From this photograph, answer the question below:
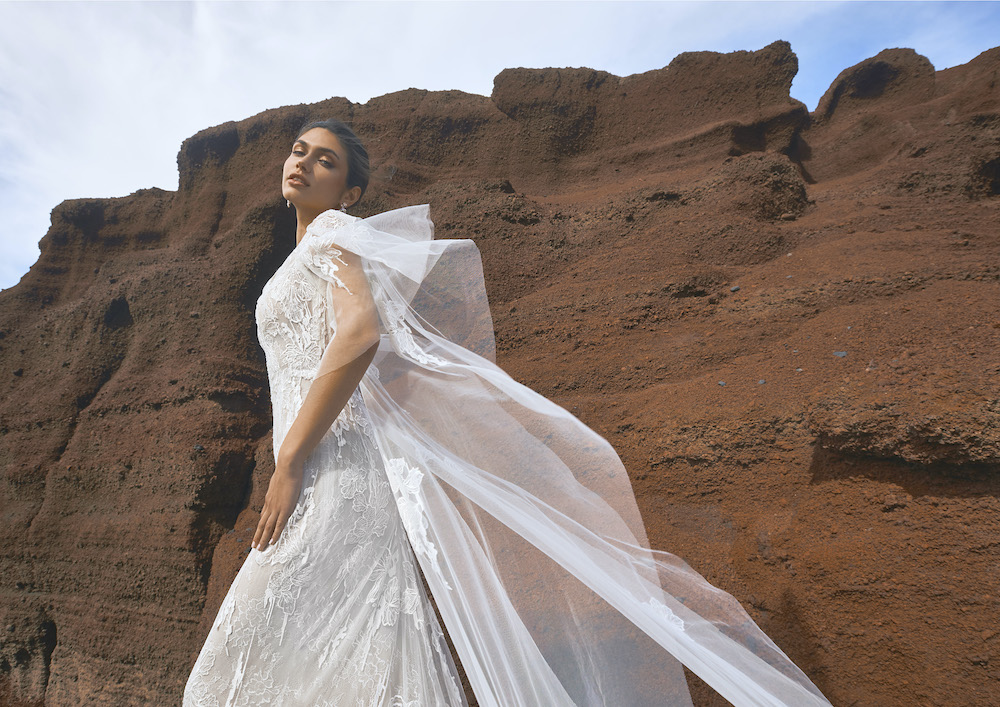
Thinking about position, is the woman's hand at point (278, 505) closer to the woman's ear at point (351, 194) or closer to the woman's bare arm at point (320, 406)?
the woman's bare arm at point (320, 406)

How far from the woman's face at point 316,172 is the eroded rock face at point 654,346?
181cm

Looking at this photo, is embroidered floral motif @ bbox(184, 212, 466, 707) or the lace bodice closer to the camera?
embroidered floral motif @ bbox(184, 212, 466, 707)

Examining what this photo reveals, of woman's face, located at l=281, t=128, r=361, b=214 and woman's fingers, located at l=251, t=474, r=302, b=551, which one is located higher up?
woman's face, located at l=281, t=128, r=361, b=214

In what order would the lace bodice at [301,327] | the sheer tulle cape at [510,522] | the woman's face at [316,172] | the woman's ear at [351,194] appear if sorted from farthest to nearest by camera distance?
the woman's ear at [351,194], the woman's face at [316,172], the lace bodice at [301,327], the sheer tulle cape at [510,522]

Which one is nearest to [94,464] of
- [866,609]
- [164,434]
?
[164,434]

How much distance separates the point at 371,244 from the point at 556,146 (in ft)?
15.0

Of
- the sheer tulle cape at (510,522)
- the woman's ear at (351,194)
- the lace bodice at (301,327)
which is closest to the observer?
the sheer tulle cape at (510,522)

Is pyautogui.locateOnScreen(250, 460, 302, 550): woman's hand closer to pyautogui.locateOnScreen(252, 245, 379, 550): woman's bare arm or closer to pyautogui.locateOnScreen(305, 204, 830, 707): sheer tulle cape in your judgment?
pyautogui.locateOnScreen(252, 245, 379, 550): woman's bare arm

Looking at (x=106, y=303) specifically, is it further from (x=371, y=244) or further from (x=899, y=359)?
(x=899, y=359)

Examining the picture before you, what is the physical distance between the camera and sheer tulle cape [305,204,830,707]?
147cm

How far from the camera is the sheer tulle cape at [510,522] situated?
147 centimetres

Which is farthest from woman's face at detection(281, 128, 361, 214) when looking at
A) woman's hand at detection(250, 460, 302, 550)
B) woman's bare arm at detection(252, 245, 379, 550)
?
woman's hand at detection(250, 460, 302, 550)

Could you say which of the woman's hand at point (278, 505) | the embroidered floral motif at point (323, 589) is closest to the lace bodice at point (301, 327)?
the embroidered floral motif at point (323, 589)

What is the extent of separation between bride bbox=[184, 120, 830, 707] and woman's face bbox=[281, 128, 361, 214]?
0.05ft
